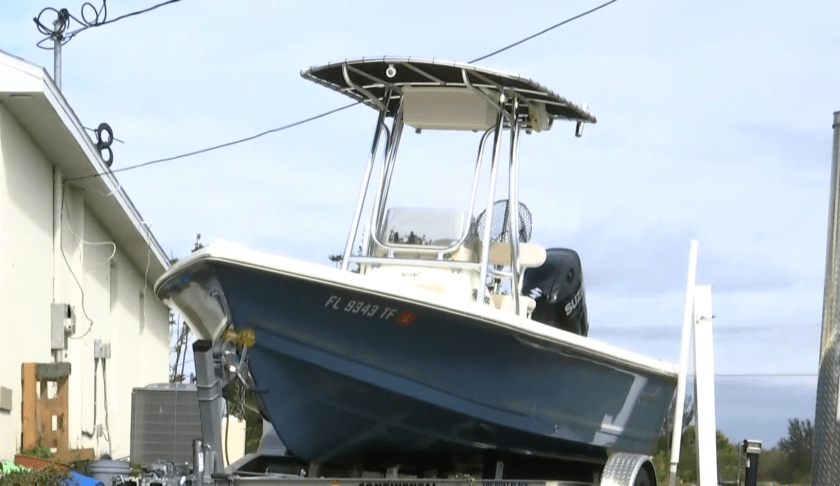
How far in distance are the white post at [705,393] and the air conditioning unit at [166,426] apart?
195 inches

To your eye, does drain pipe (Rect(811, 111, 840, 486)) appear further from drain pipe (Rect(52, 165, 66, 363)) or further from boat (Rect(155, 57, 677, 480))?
drain pipe (Rect(52, 165, 66, 363))

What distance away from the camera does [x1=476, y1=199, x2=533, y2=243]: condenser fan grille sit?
956cm

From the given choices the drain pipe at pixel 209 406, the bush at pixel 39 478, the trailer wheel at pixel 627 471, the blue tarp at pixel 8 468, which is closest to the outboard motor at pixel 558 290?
the trailer wheel at pixel 627 471

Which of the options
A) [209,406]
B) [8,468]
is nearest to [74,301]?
[8,468]

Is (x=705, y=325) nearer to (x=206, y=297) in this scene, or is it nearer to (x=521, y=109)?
(x=521, y=109)

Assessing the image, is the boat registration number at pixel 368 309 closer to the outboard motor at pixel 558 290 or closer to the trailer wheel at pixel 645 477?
the trailer wheel at pixel 645 477

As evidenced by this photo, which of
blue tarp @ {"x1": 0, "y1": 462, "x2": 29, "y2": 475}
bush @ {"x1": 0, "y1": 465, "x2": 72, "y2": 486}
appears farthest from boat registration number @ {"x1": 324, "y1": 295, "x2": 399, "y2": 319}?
blue tarp @ {"x1": 0, "y1": 462, "x2": 29, "y2": 475}

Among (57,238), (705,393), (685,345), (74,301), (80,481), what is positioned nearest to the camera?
(705,393)

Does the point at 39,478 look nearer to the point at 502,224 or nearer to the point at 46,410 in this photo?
the point at 502,224

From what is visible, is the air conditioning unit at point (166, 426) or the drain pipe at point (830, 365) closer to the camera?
the drain pipe at point (830, 365)

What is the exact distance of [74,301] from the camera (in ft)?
51.4

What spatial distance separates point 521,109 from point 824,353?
2944mm

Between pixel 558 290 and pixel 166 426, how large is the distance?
4205mm

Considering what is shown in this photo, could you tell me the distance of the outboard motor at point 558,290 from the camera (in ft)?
33.1
